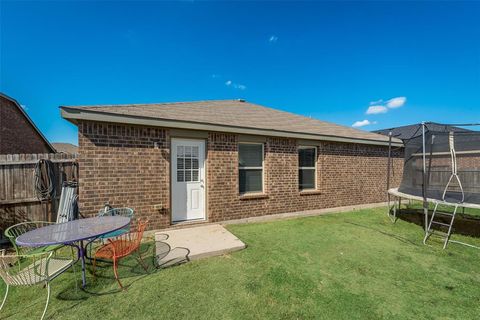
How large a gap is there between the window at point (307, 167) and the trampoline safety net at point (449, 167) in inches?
109

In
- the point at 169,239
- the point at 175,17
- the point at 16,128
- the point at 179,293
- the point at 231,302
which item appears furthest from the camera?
the point at 16,128

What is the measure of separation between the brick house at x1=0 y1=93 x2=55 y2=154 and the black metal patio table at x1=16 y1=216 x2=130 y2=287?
11521 mm

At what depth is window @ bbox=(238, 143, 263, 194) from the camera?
21.4 ft

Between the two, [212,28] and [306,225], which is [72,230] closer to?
[306,225]

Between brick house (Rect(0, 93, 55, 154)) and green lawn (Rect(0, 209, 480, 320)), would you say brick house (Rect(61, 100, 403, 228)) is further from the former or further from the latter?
brick house (Rect(0, 93, 55, 154))

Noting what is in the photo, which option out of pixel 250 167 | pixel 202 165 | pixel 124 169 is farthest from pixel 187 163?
pixel 250 167

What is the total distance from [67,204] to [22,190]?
47.2 inches

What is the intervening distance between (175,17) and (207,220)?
287 inches

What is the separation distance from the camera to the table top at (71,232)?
8.44 feet

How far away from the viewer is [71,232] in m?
2.99

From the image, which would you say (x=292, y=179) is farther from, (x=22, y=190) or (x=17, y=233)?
(x=22, y=190)

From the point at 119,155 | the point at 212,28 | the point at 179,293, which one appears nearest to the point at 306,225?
the point at 179,293

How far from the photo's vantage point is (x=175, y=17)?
307 inches

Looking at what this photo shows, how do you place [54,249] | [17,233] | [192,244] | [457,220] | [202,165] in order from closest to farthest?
1. [54,249]
2. [17,233]
3. [192,244]
4. [202,165]
5. [457,220]
